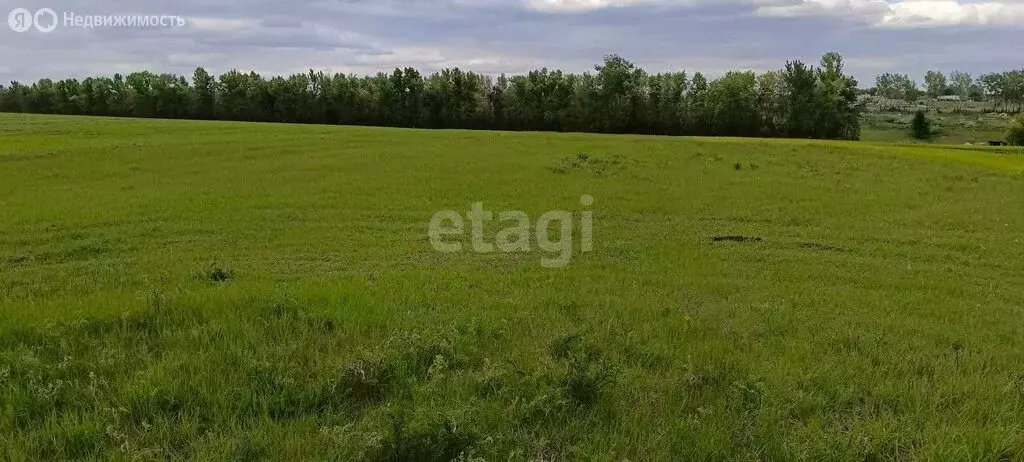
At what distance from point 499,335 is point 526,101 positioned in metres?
78.5

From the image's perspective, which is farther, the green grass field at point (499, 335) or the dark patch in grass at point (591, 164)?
the dark patch in grass at point (591, 164)

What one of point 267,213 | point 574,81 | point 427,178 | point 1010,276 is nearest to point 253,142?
point 427,178

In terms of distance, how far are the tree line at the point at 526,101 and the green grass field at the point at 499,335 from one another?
63177mm

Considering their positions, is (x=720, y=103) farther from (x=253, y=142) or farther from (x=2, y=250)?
(x=2, y=250)

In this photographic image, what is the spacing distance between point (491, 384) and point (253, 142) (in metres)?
31.0

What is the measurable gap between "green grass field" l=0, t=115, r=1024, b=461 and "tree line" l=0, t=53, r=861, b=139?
6318 centimetres

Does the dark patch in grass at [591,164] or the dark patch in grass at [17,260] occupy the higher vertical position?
the dark patch in grass at [591,164]

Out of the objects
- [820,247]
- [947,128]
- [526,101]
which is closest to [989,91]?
[947,128]

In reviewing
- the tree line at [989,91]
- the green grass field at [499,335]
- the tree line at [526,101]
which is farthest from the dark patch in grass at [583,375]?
the tree line at [989,91]

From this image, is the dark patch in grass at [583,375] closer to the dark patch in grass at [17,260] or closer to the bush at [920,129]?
the dark patch in grass at [17,260]

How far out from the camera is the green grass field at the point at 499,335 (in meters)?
4.28

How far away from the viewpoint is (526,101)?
82.9 m

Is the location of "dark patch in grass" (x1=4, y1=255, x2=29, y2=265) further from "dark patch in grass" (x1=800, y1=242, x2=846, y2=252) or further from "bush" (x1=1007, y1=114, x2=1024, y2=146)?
"bush" (x1=1007, y1=114, x2=1024, y2=146)

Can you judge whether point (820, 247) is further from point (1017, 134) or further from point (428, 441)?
point (1017, 134)
